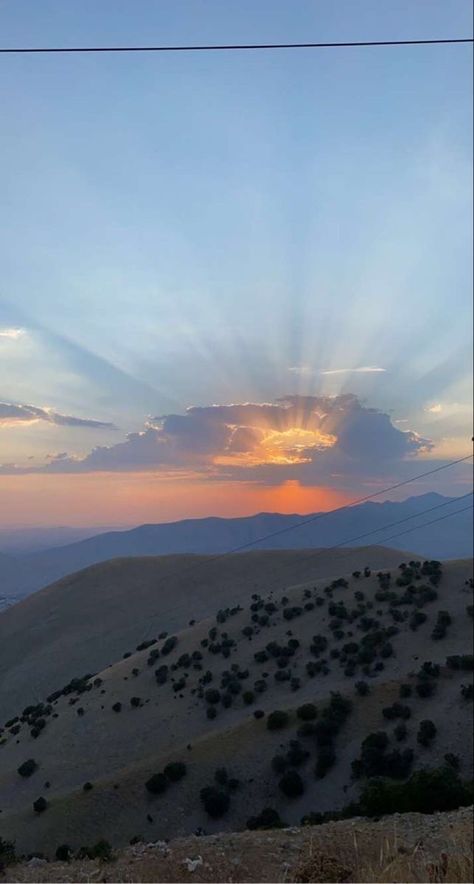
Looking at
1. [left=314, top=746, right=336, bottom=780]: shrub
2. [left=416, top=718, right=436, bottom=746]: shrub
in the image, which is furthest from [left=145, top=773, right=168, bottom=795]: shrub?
[left=416, top=718, right=436, bottom=746]: shrub

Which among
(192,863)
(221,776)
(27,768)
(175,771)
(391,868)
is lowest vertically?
(221,776)

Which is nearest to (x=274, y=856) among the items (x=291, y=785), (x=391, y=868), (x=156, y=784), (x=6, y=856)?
(x=6, y=856)

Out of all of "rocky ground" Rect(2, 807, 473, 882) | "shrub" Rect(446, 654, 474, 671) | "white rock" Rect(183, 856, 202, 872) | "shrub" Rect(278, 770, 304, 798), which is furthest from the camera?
"shrub" Rect(446, 654, 474, 671)

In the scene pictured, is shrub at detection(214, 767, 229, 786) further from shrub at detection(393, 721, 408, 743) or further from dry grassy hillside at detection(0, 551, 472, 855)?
shrub at detection(393, 721, 408, 743)

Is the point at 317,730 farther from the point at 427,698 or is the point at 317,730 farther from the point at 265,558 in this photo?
the point at 265,558

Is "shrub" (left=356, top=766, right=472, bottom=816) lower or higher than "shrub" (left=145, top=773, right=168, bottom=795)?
higher

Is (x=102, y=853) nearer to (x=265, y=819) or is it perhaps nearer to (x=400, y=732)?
(x=265, y=819)

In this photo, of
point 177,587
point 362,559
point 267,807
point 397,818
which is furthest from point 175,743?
point 362,559
